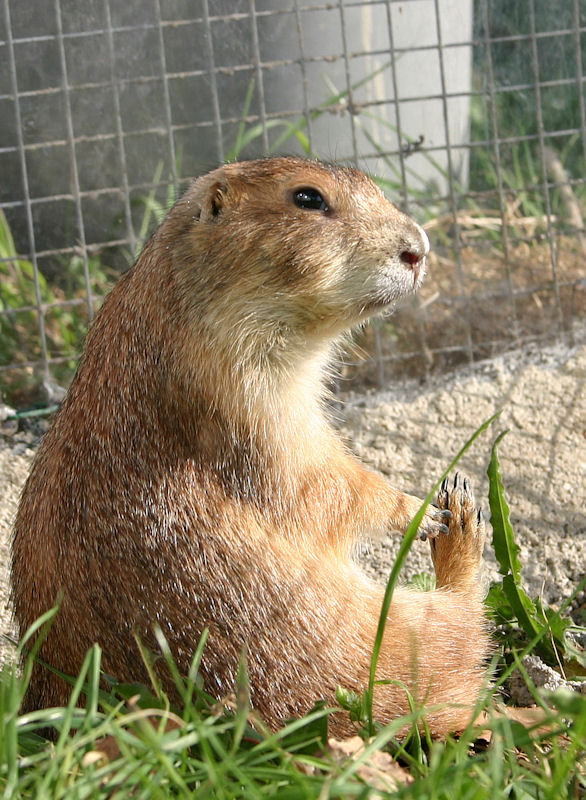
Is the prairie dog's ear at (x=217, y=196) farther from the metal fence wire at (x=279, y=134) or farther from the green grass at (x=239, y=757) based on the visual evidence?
the metal fence wire at (x=279, y=134)

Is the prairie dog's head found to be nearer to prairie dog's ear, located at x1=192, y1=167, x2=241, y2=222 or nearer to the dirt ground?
prairie dog's ear, located at x1=192, y1=167, x2=241, y2=222

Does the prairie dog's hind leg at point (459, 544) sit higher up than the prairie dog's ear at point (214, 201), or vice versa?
the prairie dog's ear at point (214, 201)

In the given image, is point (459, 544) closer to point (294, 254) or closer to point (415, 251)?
point (415, 251)

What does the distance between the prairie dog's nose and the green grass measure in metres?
1.16

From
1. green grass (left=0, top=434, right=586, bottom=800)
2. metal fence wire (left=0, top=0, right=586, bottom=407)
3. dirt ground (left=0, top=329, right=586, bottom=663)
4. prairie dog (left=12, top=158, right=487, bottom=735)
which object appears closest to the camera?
green grass (left=0, top=434, right=586, bottom=800)

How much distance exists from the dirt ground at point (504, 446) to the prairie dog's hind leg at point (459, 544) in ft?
1.63

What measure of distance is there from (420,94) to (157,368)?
4.10m

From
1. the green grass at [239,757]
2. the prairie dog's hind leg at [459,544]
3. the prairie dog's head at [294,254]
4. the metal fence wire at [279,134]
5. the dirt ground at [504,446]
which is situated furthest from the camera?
the metal fence wire at [279,134]

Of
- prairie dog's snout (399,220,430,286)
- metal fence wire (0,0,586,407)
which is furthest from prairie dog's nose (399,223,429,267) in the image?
metal fence wire (0,0,586,407)

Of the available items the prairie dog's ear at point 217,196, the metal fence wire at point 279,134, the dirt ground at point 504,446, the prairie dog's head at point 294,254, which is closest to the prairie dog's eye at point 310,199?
the prairie dog's head at point 294,254

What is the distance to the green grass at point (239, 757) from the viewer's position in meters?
2.49

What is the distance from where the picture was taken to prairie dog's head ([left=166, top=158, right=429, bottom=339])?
372 cm

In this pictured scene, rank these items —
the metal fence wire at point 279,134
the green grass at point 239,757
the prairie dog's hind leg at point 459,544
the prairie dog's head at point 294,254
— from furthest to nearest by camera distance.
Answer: the metal fence wire at point 279,134 < the prairie dog's hind leg at point 459,544 < the prairie dog's head at point 294,254 < the green grass at point 239,757

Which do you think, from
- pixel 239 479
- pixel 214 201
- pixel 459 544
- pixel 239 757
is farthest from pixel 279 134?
pixel 239 757
